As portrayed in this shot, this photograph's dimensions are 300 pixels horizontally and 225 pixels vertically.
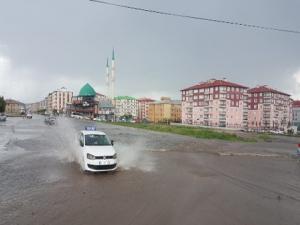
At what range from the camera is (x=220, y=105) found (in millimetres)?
98062

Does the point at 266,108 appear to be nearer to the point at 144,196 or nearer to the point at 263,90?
the point at 263,90

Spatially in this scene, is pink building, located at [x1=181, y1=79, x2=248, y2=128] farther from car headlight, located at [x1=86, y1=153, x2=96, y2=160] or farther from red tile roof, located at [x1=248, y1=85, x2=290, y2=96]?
car headlight, located at [x1=86, y1=153, x2=96, y2=160]

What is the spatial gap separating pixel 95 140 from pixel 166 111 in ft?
432

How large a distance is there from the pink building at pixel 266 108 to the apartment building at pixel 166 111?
38.4 m

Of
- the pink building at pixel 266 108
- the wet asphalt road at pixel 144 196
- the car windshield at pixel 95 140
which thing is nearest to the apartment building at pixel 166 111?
the pink building at pixel 266 108

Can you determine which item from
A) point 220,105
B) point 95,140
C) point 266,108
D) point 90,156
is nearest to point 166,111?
point 266,108

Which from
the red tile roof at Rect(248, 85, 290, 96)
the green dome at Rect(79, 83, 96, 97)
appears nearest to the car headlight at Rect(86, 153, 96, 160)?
the red tile roof at Rect(248, 85, 290, 96)

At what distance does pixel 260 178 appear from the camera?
13.4 meters

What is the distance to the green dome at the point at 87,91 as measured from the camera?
147m

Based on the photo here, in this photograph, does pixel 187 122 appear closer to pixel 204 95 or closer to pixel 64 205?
pixel 204 95

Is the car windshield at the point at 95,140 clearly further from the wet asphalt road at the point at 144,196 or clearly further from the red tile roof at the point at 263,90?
the red tile roof at the point at 263,90

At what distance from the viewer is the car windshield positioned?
13519mm

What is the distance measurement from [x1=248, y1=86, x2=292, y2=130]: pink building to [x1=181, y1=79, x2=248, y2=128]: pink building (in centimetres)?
1419

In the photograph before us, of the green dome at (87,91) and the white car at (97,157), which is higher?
the green dome at (87,91)
